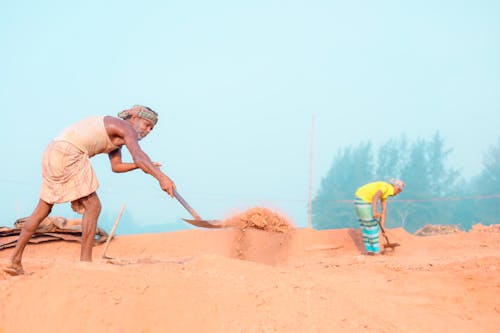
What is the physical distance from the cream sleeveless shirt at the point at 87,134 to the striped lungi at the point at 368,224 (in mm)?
4894

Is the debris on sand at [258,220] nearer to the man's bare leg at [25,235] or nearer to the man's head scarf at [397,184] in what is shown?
the man's bare leg at [25,235]

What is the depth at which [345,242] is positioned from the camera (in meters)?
9.91

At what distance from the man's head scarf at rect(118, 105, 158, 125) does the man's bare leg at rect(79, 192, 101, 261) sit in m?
0.78

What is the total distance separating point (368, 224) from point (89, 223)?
16.4 ft

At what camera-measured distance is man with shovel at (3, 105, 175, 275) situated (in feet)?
13.9

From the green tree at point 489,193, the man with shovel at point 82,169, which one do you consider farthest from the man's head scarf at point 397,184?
the green tree at point 489,193

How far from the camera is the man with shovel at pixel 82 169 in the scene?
425 centimetres

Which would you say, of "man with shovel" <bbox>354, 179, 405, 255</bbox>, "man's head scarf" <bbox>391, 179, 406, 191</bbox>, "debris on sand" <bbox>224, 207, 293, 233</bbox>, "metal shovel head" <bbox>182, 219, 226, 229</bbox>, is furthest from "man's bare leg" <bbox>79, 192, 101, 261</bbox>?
"man's head scarf" <bbox>391, 179, 406, 191</bbox>

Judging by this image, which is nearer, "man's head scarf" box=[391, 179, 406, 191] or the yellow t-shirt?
the yellow t-shirt

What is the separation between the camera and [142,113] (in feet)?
14.9

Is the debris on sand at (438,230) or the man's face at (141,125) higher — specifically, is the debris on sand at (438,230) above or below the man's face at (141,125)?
below

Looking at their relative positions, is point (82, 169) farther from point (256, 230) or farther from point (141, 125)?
point (256, 230)

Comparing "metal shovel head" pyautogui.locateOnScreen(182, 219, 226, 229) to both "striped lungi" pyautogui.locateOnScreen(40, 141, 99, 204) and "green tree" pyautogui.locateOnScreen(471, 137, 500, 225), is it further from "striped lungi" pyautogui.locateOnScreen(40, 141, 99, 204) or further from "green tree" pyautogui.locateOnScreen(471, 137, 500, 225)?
"green tree" pyautogui.locateOnScreen(471, 137, 500, 225)

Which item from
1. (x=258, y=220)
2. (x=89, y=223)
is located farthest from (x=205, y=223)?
(x=258, y=220)
